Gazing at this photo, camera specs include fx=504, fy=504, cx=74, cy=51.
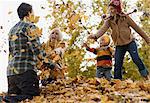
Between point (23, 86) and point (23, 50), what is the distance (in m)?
0.55

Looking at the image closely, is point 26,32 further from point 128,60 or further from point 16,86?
point 128,60

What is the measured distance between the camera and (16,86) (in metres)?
7.86

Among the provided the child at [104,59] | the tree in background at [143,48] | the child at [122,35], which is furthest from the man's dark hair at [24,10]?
the tree in background at [143,48]

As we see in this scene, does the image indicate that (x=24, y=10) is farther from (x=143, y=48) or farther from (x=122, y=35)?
(x=143, y=48)

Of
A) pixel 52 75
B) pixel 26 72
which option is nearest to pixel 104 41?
pixel 52 75

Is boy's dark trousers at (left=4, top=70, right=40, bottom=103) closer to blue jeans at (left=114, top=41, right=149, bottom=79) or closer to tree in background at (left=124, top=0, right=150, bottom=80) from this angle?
blue jeans at (left=114, top=41, right=149, bottom=79)

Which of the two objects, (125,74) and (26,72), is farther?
(125,74)

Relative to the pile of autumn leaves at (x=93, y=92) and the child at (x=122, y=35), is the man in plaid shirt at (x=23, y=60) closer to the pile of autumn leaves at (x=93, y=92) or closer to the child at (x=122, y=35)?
the pile of autumn leaves at (x=93, y=92)

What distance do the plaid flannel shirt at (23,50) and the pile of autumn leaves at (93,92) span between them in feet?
1.77

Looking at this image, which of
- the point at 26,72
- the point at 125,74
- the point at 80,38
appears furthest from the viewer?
the point at 80,38

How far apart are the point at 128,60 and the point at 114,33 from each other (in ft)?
56.7

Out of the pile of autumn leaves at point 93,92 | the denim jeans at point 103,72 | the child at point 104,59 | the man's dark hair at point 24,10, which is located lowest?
the pile of autumn leaves at point 93,92

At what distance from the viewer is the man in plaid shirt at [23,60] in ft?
25.3

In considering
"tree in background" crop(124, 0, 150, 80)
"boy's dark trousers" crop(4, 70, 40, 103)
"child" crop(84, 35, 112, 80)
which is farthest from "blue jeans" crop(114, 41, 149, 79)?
"tree in background" crop(124, 0, 150, 80)
